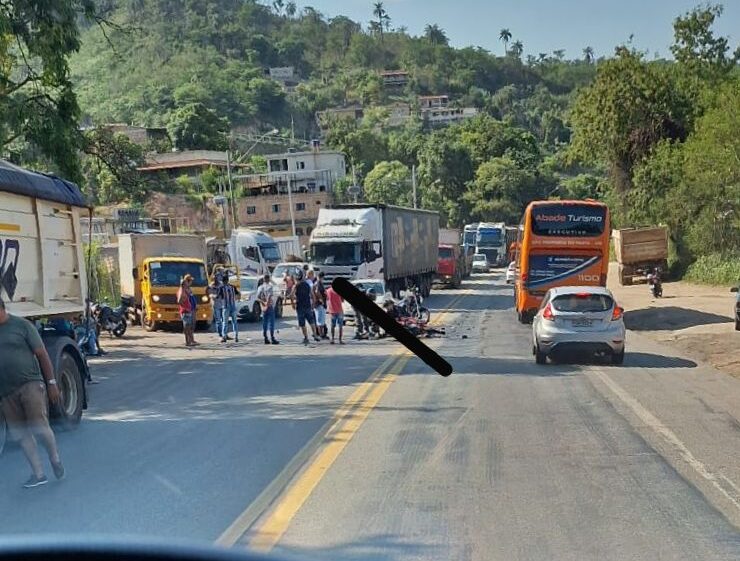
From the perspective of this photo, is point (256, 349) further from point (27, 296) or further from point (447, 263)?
point (447, 263)

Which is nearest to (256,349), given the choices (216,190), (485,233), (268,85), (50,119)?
(50,119)

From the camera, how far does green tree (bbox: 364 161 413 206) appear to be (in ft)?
346

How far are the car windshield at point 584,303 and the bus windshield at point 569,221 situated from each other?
33.6ft

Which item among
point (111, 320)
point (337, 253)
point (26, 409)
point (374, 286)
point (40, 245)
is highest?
point (40, 245)

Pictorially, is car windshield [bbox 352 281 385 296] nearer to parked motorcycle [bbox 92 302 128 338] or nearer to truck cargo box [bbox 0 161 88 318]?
parked motorcycle [bbox 92 302 128 338]

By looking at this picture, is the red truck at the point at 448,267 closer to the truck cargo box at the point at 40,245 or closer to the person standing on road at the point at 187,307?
the person standing on road at the point at 187,307

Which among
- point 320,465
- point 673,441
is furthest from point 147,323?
point 673,441

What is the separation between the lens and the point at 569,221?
3034 centimetres

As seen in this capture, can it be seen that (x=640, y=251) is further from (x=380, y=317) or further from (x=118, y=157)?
(x=380, y=317)

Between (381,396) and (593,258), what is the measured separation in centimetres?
1687

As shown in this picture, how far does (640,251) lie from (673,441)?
39.3m

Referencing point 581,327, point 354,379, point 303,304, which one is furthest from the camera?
point 303,304

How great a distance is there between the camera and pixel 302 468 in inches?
382

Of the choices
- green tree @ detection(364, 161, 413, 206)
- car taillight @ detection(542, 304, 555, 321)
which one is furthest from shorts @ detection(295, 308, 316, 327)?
green tree @ detection(364, 161, 413, 206)
